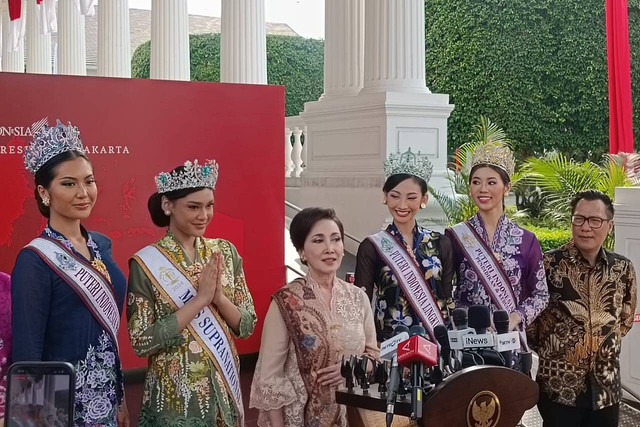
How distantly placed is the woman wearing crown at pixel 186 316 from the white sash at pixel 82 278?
0.30 feet

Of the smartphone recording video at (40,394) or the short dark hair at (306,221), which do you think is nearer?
the smartphone recording video at (40,394)

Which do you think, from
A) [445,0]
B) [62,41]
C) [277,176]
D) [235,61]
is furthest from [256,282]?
[445,0]

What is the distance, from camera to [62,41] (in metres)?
15.8

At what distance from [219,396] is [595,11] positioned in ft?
63.9

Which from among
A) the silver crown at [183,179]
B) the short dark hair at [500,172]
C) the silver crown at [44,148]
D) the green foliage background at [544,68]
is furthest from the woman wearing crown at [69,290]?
the green foliage background at [544,68]

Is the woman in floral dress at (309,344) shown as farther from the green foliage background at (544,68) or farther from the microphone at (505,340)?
the green foliage background at (544,68)

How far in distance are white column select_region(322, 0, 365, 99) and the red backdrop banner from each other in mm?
4450

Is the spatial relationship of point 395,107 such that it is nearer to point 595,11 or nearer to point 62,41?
point 62,41

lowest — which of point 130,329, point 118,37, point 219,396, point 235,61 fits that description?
point 219,396

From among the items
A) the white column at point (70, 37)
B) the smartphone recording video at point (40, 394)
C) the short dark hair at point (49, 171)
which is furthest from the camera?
the white column at point (70, 37)

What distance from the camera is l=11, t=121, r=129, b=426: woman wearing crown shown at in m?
2.43

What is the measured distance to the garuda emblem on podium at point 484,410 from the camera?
206 cm

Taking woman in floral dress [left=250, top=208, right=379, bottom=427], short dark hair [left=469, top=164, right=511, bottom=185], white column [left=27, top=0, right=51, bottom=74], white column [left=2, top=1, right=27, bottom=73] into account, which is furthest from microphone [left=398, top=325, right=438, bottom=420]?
white column [left=2, top=1, right=27, bottom=73]

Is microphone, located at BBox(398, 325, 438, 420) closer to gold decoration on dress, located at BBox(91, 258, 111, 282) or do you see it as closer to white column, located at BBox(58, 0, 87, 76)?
gold decoration on dress, located at BBox(91, 258, 111, 282)
